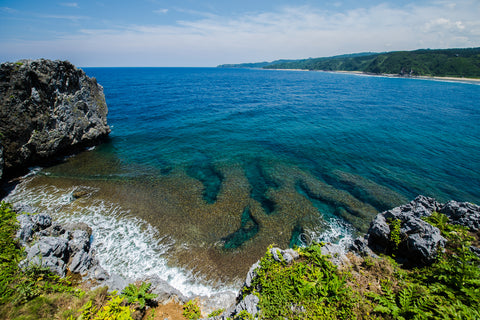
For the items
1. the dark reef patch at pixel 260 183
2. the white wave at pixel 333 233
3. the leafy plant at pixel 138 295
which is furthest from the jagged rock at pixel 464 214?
the leafy plant at pixel 138 295

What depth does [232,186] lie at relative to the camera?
23250 millimetres

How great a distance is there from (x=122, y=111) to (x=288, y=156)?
48.8m

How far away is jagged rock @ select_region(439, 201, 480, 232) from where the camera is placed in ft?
40.3

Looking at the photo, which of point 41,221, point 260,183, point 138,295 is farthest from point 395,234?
point 41,221

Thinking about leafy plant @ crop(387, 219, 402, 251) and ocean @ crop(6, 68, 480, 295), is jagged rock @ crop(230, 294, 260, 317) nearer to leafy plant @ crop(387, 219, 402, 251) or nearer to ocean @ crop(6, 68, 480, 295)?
ocean @ crop(6, 68, 480, 295)

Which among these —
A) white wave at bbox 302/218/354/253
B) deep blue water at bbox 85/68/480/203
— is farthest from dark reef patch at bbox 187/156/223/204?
white wave at bbox 302/218/354/253

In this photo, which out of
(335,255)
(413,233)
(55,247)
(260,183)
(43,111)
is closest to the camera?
(335,255)

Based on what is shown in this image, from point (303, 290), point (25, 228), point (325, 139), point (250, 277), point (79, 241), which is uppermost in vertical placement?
point (325, 139)

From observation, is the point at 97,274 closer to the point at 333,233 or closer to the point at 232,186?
the point at 232,186

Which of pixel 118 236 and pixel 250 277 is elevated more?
pixel 250 277

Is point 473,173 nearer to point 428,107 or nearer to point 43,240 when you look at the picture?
point 43,240

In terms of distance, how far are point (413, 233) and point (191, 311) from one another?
14.2 meters

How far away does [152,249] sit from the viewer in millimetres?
15781

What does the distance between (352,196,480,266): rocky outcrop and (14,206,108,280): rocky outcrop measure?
60.1 feet
